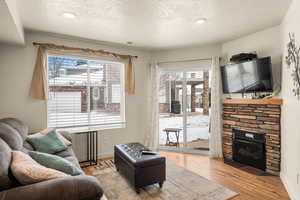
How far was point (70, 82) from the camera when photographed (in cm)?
359

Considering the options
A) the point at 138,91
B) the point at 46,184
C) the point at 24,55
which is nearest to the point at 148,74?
the point at 138,91

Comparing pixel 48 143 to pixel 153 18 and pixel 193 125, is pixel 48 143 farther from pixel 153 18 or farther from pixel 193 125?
pixel 193 125

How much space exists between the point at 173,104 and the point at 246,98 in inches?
65.0

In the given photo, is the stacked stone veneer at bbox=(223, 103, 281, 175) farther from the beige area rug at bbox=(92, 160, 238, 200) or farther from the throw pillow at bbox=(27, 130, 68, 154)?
the throw pillow at bbox=(27, 130, 68, 154)

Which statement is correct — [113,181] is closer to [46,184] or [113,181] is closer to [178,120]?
[46,184]

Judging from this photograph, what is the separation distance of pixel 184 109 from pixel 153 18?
2349 mm

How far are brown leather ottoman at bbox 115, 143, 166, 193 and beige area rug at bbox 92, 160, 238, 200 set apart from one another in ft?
0.41

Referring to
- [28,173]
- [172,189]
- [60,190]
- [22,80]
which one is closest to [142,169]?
[172,189]

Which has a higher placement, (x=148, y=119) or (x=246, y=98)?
(x=246, y=98)

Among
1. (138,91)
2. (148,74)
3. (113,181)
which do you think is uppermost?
(148,74)

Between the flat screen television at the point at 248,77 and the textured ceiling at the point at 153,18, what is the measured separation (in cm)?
63

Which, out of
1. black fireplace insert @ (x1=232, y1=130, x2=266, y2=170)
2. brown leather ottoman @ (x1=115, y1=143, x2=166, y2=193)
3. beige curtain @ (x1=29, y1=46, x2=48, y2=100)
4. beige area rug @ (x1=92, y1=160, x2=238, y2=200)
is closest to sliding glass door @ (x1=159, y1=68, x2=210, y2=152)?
black fireplace insert @ (x1=232, y1=130, x2=266, y2=170)

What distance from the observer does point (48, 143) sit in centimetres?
267

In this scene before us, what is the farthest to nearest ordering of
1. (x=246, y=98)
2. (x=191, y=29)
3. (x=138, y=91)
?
(x=138, y=91) < (x=246, y=98) < (x=191, y=29)
